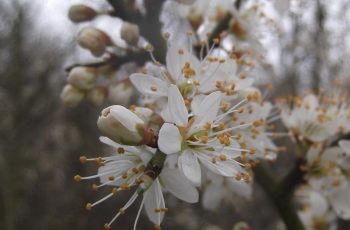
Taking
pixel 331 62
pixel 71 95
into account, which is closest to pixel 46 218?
pixel 331 62

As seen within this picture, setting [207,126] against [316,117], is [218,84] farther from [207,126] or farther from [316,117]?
[316,117]

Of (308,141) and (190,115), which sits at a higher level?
(190,115)

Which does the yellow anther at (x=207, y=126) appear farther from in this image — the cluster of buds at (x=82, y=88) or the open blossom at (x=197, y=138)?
the cluster of buds at (x=82, y=88)

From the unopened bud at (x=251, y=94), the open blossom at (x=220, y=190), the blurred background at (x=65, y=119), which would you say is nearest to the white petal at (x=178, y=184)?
the unopened bud at (x=251, y=94)

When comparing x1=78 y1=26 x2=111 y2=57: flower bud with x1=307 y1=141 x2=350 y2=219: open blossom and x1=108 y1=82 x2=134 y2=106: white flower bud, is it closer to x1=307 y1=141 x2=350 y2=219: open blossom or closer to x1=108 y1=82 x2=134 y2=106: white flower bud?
x1=108 y1=82 x2=134 y2=106: white flower bud

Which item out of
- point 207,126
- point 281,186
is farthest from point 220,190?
point 207,126

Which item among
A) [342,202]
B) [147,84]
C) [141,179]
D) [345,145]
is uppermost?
[147,84]

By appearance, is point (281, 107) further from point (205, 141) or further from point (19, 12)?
point (19, 12)
